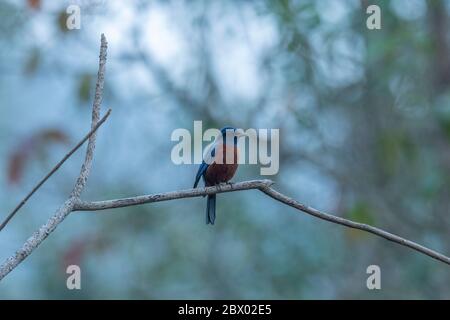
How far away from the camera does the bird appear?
3701 millimetres

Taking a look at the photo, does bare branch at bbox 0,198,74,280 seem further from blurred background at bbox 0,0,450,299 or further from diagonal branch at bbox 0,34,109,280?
blurred background at bbox 0,0,450,299

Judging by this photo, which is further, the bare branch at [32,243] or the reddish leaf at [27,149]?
the reddish leaf at [27,149]

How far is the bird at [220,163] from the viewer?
12.1 feet

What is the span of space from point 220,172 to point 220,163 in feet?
0.14

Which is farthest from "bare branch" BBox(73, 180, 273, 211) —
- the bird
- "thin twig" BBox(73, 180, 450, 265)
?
the bird

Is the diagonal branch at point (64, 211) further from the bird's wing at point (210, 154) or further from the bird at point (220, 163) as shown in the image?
the bird's wing at point (210, 154)

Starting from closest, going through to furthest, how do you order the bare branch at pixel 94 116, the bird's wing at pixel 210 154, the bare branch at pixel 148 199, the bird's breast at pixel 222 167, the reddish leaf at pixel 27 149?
the bare branch at pixel 148 199 → the bare branch at pixel 94 116 → the bird's breast at pixel 222 167 → the bird's wing at pixel 210 154 → the reddish leaf at pixel 27 149

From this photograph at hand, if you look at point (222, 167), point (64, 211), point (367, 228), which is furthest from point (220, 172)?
point (64, 211)

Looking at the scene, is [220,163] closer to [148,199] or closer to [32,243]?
[148,199]

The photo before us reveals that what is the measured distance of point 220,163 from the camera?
146 inches

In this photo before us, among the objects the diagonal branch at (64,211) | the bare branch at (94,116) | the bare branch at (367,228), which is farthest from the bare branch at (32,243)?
the bare branch at (367,228)

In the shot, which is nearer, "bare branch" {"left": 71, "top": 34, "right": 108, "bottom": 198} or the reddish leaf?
"bare branch" {"left": 71, "top": 34, "right": 108, "bottom": 198}
